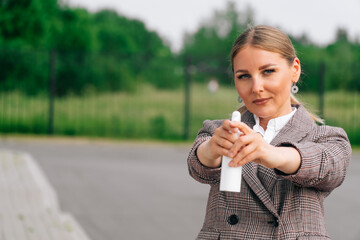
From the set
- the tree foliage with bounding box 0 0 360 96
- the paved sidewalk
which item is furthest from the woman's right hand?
the paved sidewalk

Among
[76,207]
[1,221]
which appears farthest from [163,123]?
[1,221]

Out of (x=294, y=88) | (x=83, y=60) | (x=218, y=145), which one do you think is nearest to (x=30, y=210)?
(x=294, y=88)

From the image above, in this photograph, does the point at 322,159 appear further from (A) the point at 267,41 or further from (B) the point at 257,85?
(A) the point at 267,41

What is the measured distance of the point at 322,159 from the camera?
5.74 feet

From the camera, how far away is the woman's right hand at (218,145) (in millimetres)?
1562

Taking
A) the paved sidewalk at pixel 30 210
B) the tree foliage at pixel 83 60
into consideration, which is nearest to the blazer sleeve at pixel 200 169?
the tree foliage at pixel 83 60

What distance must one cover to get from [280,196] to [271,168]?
0.10 m

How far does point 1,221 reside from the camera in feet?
19.0

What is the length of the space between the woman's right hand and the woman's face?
0.22 metres

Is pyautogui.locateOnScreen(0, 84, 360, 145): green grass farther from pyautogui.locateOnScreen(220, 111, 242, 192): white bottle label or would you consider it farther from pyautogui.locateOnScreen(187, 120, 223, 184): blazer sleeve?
pyautogui.locateOnScreen(220, 111, 242, 192): white bottle label

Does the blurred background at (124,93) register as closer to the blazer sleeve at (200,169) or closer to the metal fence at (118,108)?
the metal fence at (118,108)

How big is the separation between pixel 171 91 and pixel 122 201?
1249 cm

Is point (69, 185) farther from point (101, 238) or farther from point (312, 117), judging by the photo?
point (312, 117)

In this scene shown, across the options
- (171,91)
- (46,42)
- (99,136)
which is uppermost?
(46,42)
